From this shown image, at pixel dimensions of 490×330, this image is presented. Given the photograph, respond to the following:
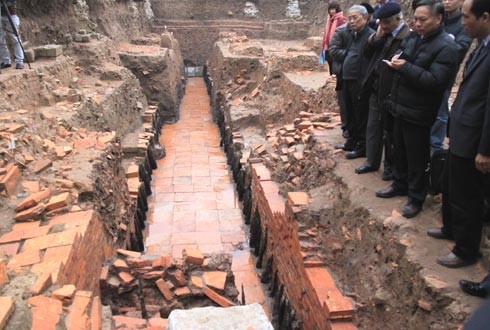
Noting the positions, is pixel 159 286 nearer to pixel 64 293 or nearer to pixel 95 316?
pixel 95 316

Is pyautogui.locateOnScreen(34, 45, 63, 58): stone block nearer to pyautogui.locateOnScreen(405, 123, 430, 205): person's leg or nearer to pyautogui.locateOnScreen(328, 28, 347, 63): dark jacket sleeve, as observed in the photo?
pyautogui.locateOnScreen(328, 28, 347, 63): dark jacket sleeve

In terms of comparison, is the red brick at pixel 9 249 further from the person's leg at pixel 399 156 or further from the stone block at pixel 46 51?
the stone block at pixel 46 51

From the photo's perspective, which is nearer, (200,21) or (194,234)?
(194,234)

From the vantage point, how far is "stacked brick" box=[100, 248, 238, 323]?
15.1 feet

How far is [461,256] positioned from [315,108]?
557cm

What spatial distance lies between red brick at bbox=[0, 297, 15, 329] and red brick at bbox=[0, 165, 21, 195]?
213 centimetres

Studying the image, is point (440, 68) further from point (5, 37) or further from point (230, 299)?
point (5, 37)

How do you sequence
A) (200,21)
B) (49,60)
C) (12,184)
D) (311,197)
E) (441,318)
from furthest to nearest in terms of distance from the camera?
(200,21)
(49,60)
(311,197)
(12,184)
(441,318)

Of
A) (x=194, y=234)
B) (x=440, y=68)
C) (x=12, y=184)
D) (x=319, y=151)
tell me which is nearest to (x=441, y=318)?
(x=440, y=68)

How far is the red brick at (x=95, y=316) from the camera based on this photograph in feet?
10.9

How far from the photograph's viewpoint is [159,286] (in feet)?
15.6

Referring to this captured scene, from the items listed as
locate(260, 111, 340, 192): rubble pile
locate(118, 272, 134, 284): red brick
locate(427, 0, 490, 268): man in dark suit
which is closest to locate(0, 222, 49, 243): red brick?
locate(118, 272, 134, 284): red brick

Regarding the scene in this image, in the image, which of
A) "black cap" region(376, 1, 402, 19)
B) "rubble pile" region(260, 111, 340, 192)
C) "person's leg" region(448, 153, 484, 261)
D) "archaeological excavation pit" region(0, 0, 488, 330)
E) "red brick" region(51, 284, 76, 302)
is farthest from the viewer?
"rubble pile" region(260, 111, 340, 192)

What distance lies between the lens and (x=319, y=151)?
5914 mm
